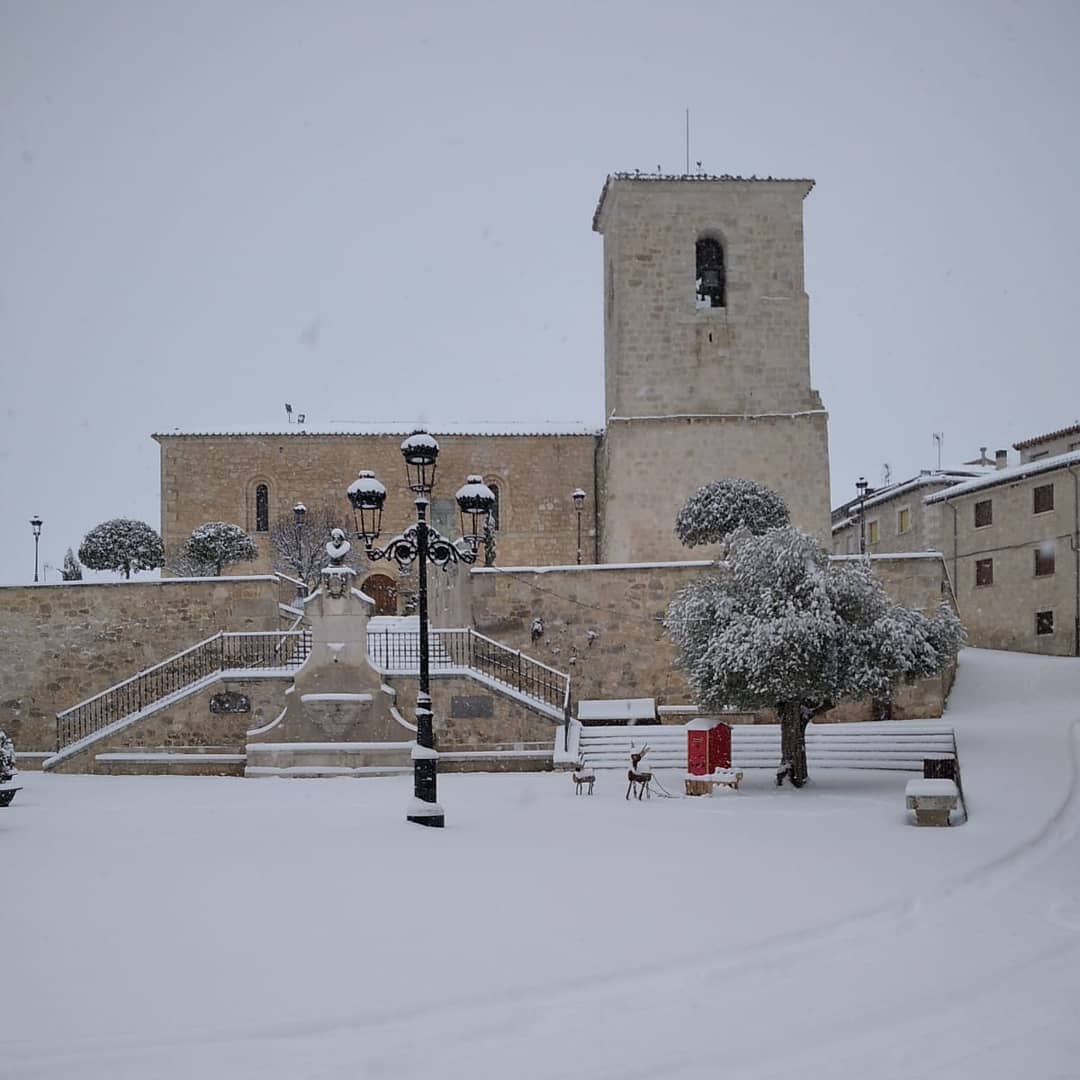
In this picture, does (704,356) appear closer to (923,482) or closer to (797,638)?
(923,482)

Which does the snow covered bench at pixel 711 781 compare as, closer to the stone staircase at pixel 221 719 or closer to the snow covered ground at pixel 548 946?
the snow covered ground at pixel 548 946

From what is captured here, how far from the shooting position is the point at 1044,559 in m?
31.0

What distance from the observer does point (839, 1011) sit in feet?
20.6

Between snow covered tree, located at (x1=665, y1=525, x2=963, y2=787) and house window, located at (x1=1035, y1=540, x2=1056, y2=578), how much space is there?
14372 millimetres

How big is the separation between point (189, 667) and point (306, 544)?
10633 mm

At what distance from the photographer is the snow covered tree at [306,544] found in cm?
3300

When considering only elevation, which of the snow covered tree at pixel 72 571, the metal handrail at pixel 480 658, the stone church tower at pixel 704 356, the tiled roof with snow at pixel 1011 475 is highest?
the stone church tower at pixel 704 356

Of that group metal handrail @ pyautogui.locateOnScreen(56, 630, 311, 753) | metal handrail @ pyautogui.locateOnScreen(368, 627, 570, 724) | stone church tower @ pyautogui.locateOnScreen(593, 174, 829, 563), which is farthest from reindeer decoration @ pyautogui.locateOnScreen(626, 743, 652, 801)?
stone church tower @ pyautogui.locateOnScreen(593, 174, 829, 563)

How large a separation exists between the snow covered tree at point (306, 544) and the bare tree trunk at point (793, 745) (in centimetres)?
1737

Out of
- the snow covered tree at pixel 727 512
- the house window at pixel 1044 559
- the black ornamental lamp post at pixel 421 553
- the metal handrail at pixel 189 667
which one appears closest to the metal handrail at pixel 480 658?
the metal handrail at pixel 189 667

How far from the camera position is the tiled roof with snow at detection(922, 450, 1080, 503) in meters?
30.4

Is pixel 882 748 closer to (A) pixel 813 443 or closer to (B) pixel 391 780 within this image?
(B) pixel 391 780

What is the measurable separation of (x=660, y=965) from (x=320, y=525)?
28097 millimetres

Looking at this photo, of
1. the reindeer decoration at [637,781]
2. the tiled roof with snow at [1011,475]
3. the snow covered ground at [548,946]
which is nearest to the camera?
Result: the snow covered ground at [548,946]
